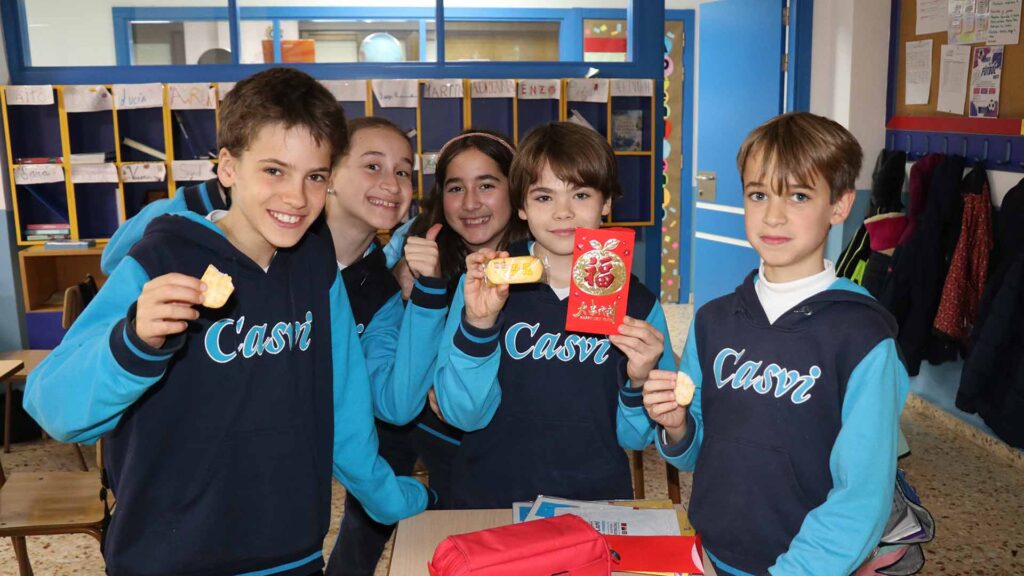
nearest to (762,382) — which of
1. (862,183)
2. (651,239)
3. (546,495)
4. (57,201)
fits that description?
(546,495)

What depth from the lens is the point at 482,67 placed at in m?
5.33

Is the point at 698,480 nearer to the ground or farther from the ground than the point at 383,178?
nearer to the ground

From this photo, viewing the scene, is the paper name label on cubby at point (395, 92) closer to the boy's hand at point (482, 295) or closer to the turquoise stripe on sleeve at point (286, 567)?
the boy's hand at point (482, 295)

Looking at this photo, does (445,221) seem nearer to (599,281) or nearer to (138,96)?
(599,281)

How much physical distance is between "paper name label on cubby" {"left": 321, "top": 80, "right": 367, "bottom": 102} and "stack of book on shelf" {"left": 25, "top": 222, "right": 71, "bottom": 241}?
1.79 metres

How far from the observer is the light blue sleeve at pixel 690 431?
1691 millimetres

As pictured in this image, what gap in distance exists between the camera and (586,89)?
5215mm

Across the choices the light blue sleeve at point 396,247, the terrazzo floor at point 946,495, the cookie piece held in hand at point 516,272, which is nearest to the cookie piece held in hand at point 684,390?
the cookie piece held in hand at point 516,272

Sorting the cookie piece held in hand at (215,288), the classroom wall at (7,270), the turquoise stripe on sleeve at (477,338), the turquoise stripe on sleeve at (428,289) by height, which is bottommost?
the classroom wall at (7,270)

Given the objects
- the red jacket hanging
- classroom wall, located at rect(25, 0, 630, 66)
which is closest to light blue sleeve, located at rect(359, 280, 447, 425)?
the red jacket hanging

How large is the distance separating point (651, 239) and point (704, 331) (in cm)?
378

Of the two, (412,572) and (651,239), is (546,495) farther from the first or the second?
(651,239)

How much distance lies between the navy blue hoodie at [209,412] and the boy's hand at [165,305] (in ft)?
0.12

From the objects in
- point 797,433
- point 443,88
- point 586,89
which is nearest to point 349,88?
point 443,88
